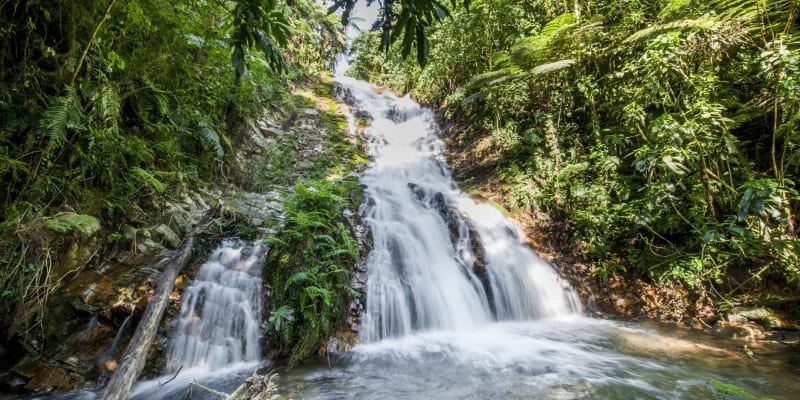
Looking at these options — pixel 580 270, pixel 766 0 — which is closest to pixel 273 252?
pixel 580 270

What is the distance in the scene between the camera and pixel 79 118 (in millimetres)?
3143

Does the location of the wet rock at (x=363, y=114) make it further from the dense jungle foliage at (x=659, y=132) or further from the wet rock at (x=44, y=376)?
the wet rock at (x=44, y=376)

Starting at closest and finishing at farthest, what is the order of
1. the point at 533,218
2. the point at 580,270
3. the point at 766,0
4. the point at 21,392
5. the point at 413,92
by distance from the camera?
the point at 21,392 < the point at 766,0 < the point at 580,270 < the point at 533,218 < the point at 413,92

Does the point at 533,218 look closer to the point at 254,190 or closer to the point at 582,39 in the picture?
the point at 582,39

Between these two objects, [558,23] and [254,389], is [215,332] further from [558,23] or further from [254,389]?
[558,23]

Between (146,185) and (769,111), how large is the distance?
29.4ft

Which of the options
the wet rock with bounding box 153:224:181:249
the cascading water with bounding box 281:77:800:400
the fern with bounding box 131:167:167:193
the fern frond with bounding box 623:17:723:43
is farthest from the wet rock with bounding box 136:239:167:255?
the fern frond with bounding box 623:17:723:43

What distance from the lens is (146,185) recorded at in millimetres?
4523

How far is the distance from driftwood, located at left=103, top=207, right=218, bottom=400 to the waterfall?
8.03ft

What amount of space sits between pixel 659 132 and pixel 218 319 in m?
6.50

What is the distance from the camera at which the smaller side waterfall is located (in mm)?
3697

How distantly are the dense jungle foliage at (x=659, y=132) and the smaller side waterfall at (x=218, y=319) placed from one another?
4.23 metres

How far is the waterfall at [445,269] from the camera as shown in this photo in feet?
17.0

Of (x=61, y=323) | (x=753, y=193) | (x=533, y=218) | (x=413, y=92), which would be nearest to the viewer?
(x=61, y=323)
